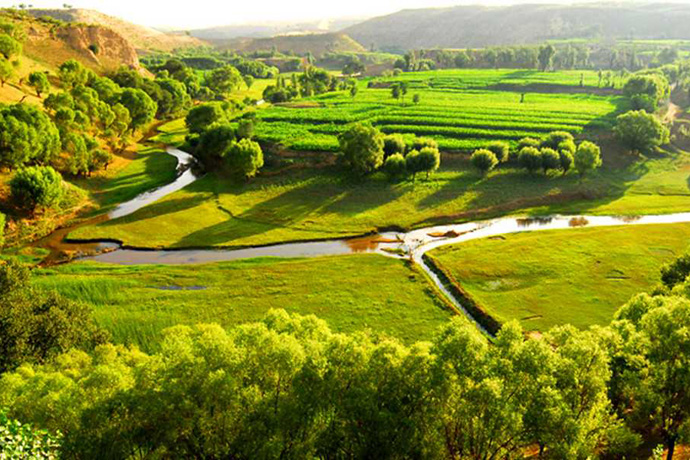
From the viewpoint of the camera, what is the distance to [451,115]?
450 feet

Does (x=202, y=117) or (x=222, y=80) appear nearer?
(x=202, y=117)

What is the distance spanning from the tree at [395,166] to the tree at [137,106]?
77.7 meters

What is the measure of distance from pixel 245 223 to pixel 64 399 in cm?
5844

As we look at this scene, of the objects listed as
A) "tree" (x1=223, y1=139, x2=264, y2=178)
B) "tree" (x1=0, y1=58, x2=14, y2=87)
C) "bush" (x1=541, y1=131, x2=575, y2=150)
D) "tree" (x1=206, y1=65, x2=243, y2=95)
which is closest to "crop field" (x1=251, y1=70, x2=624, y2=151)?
"bush" (x1=541, y1=131, x2=575, y2=150)

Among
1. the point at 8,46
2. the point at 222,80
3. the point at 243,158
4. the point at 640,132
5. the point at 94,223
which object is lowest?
the point at 94,223

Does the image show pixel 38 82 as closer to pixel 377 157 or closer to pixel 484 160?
pixel 377 157

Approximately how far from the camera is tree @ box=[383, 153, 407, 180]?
318 feet

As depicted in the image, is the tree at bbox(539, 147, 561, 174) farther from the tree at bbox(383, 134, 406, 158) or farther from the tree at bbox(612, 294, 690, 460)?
the tree at bbox(612, 294, 690, 460)

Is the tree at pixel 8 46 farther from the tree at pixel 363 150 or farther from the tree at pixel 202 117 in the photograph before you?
the tree at pixel 363 150

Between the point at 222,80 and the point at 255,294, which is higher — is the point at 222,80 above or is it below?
above

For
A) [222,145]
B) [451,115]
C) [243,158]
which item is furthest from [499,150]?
[222,145]

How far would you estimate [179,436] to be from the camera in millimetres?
24688

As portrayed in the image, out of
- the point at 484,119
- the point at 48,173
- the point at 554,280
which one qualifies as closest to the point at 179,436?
the point at 554,280

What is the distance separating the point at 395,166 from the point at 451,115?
51.4m
